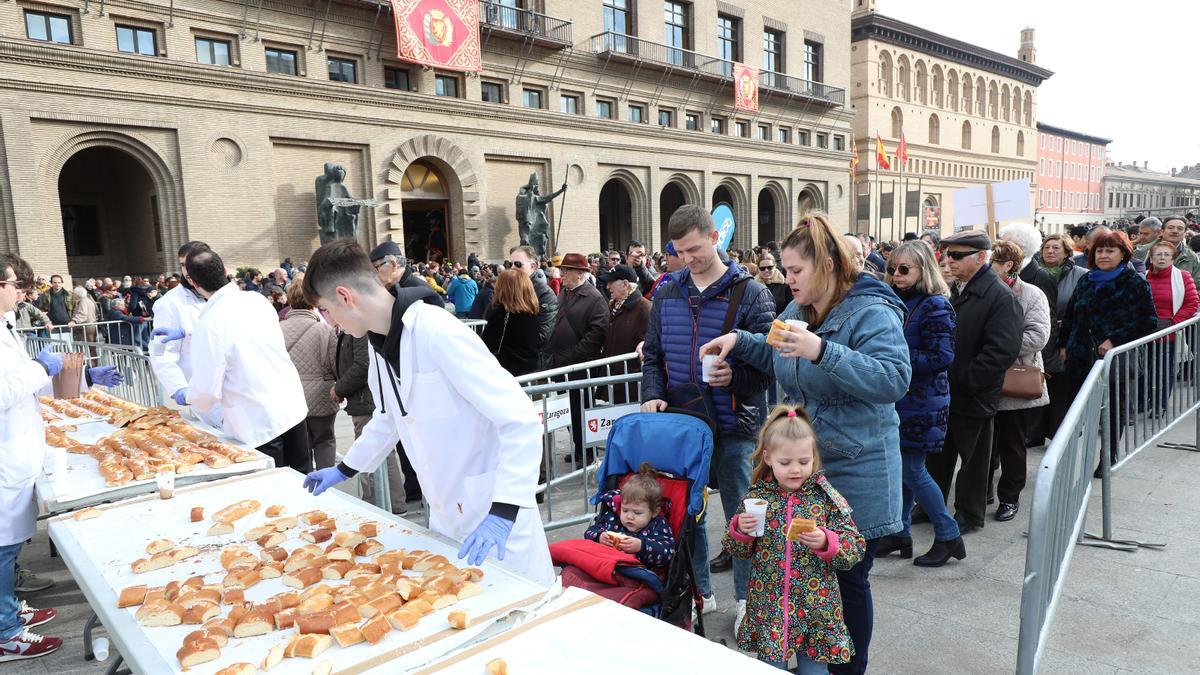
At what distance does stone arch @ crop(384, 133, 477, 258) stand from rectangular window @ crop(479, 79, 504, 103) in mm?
2825

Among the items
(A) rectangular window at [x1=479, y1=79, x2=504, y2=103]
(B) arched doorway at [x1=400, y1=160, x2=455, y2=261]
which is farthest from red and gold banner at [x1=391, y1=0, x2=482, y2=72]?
(B) arched doorway at [x1=400, y1=160, x2=455, y2=261]

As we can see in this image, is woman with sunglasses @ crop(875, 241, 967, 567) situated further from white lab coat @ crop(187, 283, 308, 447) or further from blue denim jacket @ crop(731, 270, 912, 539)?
white lab coat @ crop(187, 283, 308, 447)

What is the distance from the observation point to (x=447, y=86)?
2592 centimetres

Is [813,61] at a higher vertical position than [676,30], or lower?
higher

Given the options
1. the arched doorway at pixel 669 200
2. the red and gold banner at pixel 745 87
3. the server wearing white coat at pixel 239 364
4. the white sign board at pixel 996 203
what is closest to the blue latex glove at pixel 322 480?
the server wearing white coat at pixel 239 364

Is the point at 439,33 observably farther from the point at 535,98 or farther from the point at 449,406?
the point at 449,406

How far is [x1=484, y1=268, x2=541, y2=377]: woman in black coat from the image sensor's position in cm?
625

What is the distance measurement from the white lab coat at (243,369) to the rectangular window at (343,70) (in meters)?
21.8

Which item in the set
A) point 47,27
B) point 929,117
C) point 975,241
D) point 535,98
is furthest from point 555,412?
point 929,117

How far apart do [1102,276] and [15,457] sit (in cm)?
762

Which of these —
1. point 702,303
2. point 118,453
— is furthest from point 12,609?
point 702,303

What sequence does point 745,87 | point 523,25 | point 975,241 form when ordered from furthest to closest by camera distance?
1. point 745,87
2. point 523,25
3. point 975,241

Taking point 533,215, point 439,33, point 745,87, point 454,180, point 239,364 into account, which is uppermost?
point 745,87

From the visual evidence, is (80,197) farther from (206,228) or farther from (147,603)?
(147,603)
